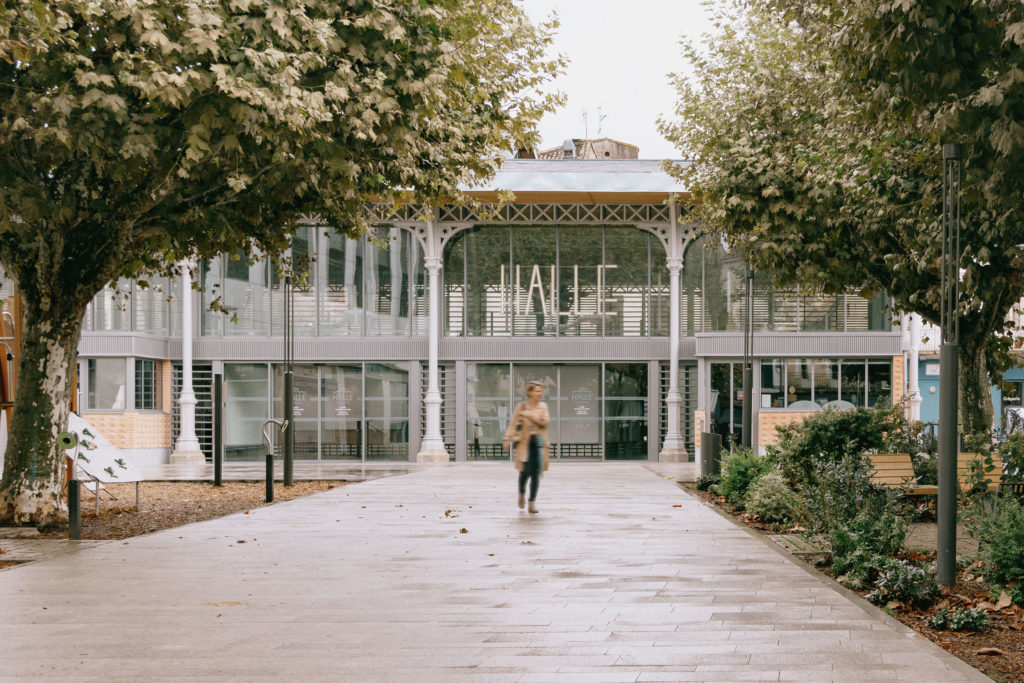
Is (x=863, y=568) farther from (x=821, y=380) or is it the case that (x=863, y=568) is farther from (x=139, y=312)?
(x=139, y=312)

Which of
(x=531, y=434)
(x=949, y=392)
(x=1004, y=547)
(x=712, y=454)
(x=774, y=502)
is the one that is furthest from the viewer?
(x=712, y=454)

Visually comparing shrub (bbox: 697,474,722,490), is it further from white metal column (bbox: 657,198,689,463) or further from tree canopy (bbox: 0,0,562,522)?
white metal column (bbox: 657,198,689,463)

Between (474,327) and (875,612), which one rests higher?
(474,327)

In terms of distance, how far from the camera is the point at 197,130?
35.5 ft

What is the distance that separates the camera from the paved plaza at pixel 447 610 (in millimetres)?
6066

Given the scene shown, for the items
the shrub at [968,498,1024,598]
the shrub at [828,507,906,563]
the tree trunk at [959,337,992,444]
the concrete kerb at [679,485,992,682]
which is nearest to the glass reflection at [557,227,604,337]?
the tree trunk at [959,337,992,444]

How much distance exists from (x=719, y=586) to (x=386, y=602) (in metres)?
2.49

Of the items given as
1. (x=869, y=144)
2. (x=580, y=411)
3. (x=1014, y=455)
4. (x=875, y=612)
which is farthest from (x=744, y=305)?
(x=875, y=612)

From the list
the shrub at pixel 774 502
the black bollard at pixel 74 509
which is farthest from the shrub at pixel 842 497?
the black bollard at pixel 74 509

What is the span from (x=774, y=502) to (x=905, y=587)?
19.0ft

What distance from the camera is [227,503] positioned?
17.0m

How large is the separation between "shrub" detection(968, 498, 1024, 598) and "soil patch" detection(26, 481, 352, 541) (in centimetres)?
861

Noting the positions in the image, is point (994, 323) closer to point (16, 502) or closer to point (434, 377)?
point (16, 502)

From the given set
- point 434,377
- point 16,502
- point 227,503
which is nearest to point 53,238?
point 16,502
